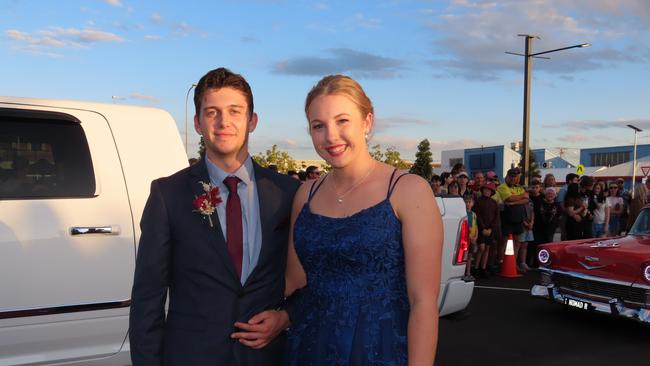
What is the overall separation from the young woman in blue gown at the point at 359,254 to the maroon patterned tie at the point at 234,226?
0.75 feet

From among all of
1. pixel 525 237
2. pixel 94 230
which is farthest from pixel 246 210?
pixel 525 237

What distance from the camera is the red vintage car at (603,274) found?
Result: 616 centimetres

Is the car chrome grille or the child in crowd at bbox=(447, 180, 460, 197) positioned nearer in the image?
the car chrome grille

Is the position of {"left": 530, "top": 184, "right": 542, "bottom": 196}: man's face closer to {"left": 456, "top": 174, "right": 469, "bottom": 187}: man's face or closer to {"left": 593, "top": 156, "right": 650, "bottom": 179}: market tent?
{"left": 456, "top": 174, "right": 469, "bottom": 187}: man's face

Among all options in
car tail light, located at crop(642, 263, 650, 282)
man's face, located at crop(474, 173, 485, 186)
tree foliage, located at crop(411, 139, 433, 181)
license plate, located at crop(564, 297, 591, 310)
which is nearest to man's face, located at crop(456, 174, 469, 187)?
man's face, located at crop(474, 173, 485, 186)

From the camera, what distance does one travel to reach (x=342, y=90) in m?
2.03

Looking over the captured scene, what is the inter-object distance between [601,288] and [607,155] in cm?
7774

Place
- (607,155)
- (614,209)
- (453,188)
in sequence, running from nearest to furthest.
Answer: (453,188), (614,209), (607,155)

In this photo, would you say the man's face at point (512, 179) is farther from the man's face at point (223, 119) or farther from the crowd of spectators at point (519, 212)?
the man's face at point (223, 119)

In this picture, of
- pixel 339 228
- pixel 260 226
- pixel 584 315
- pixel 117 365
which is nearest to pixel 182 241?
pixel 260 226

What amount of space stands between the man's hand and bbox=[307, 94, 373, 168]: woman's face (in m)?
0.56

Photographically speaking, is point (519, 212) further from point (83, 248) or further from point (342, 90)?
point (342, 90)

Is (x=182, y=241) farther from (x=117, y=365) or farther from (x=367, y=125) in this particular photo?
(x=117, y=365)

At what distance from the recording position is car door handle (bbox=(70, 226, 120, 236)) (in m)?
2.97
